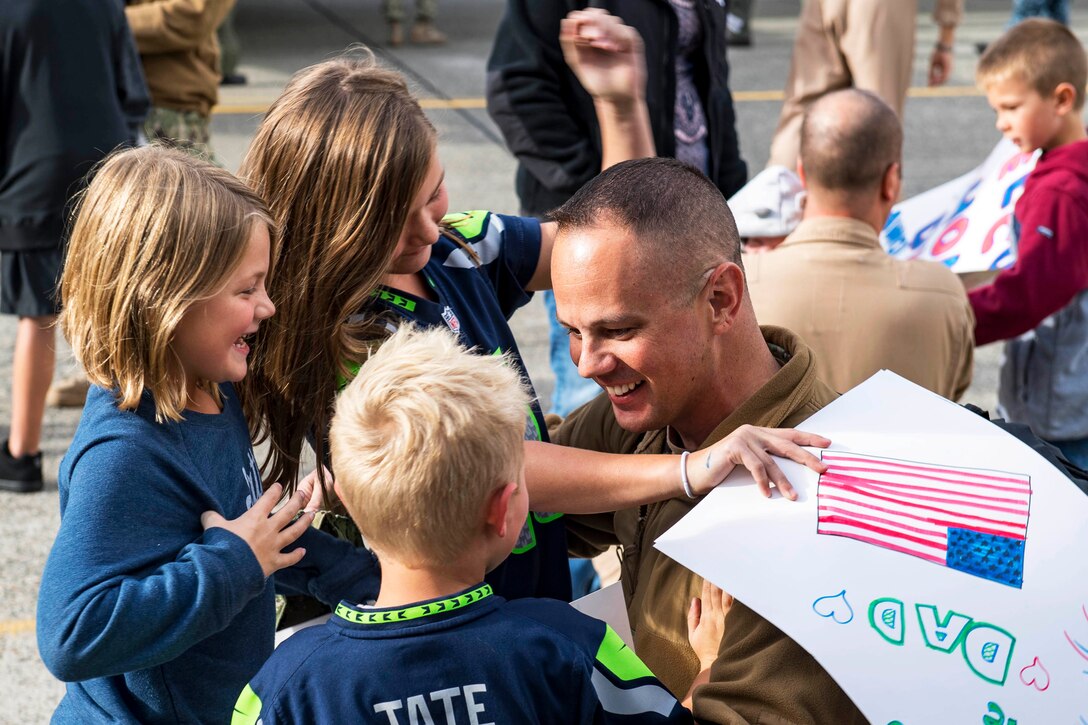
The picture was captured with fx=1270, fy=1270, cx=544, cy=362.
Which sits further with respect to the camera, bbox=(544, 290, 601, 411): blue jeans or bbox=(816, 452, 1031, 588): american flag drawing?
bbox=(544, 290, 601, 411): blue jeans

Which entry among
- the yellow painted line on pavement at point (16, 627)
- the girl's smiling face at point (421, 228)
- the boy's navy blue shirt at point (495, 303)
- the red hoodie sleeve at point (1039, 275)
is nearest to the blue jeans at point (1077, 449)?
the red hoodie sleeve at point (1039, 275)

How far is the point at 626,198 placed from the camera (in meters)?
2.28

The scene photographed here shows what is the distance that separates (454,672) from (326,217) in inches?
40.7

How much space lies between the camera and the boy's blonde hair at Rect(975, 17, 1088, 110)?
3.98 m

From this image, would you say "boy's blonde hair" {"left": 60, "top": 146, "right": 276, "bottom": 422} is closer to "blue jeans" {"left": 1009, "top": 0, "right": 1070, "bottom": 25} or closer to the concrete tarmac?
the concrete tarmac

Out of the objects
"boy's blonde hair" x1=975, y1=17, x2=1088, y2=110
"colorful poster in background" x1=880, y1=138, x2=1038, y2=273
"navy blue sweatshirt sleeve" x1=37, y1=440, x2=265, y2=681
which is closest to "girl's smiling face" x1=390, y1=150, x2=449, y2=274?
"navy blue sweatshirt sleeve" x1=37, y1=440, x2=265, y2=681

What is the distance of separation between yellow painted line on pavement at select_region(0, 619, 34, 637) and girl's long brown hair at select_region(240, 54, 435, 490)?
78.3 inches

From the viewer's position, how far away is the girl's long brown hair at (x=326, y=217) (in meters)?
2.32

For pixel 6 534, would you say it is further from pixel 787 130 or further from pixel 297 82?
pixel 787 130

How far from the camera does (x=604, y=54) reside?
289cm

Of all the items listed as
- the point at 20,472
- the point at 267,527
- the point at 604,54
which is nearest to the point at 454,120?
the point at 20,472

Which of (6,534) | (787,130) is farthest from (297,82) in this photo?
(787,130)

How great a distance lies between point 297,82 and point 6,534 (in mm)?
2726

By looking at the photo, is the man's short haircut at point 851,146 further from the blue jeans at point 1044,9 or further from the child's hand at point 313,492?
the blue jeans at point 1044,9
